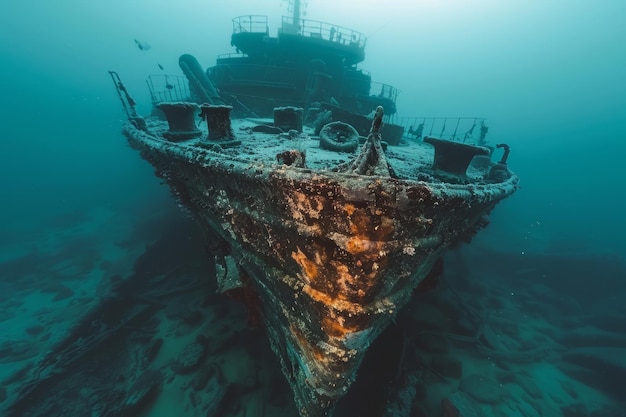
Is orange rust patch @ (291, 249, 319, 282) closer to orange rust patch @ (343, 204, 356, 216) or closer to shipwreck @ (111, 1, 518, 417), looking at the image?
shipwreck @ (111, 1, 518, 417)

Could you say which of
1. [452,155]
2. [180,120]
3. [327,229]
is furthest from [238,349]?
[452,155]

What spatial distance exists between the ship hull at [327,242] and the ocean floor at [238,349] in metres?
2.55

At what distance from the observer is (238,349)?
5.49 metres

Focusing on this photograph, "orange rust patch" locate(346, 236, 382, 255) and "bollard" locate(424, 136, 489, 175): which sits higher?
"bollard" locate(424, 136, 489, 175)

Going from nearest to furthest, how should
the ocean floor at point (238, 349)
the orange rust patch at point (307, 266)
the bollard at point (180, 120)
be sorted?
the orange rust patch at point (307, 266)
the ocean floor at point (238, 349)
the bollard at point (180, 120)

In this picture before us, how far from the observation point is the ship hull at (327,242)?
63.6 inches

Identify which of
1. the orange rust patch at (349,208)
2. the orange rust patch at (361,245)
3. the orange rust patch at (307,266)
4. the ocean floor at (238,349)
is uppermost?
the orange rust patch at (349,208)

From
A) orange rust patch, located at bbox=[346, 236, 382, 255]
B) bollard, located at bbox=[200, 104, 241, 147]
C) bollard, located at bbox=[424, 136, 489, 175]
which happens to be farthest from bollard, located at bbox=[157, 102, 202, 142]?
orange rust patch, located at bbox=[346, 236, 382, 255]

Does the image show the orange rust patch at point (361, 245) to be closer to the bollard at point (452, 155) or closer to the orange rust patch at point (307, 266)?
the orange rust patch at point (307, 266)

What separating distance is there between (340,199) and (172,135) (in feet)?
14.8

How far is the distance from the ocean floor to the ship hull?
2.55 m

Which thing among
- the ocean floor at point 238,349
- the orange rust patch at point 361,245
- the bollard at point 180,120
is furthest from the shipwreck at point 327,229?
the ocean floor at point 238,349

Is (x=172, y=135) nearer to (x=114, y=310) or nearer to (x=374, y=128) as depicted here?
(x=374, y=128)

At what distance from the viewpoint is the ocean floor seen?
4727mm
